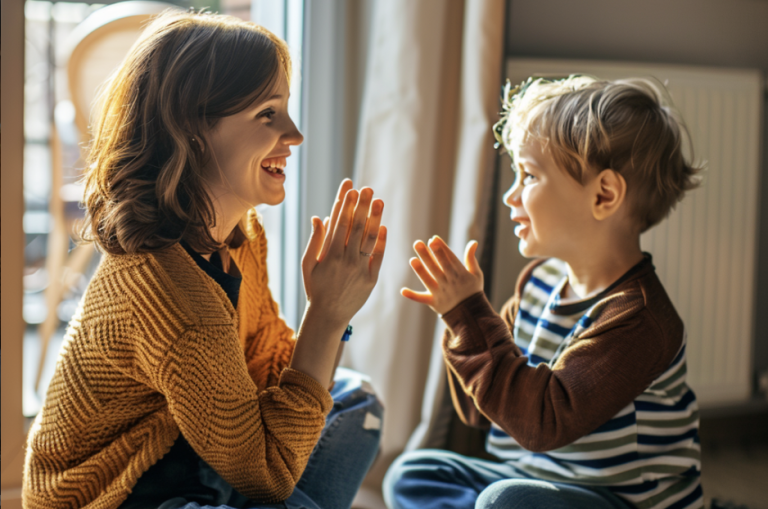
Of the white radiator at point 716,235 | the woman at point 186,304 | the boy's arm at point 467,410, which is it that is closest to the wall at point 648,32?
the white radiator at point 716,235

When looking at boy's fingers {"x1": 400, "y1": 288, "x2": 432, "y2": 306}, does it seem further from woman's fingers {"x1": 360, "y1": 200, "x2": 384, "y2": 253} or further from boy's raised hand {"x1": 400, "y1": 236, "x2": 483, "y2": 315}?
woman's fingers {"x1": 360, "y1": 200, "x2": 384, "y2": 253}

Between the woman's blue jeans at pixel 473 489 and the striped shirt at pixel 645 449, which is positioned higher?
the striped shirt at pixel 645 449

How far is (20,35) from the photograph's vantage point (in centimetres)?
123

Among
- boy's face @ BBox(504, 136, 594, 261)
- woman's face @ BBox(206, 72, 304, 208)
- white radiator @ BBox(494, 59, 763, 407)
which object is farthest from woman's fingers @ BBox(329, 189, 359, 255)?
white radiator @ BBox(494, 59, 763, 407)

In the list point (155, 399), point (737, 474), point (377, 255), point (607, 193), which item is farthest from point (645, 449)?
point (737, 474)

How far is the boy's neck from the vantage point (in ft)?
3.16

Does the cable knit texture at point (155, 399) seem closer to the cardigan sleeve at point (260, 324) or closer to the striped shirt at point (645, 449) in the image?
the cardigan sleeve at point (260, 324)

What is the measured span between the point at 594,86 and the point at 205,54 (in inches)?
23.9

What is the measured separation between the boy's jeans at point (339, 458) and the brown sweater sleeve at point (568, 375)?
8.1 inches

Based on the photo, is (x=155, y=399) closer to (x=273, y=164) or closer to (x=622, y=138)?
(x=273, y=164)

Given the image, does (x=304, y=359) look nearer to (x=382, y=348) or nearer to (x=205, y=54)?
(x=205, y=54)

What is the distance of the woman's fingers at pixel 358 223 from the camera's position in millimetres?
820

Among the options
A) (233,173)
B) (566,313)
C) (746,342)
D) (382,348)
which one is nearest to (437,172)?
(382,348)

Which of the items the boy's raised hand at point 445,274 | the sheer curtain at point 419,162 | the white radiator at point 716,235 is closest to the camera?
the boy's raised hand at point 445,274
